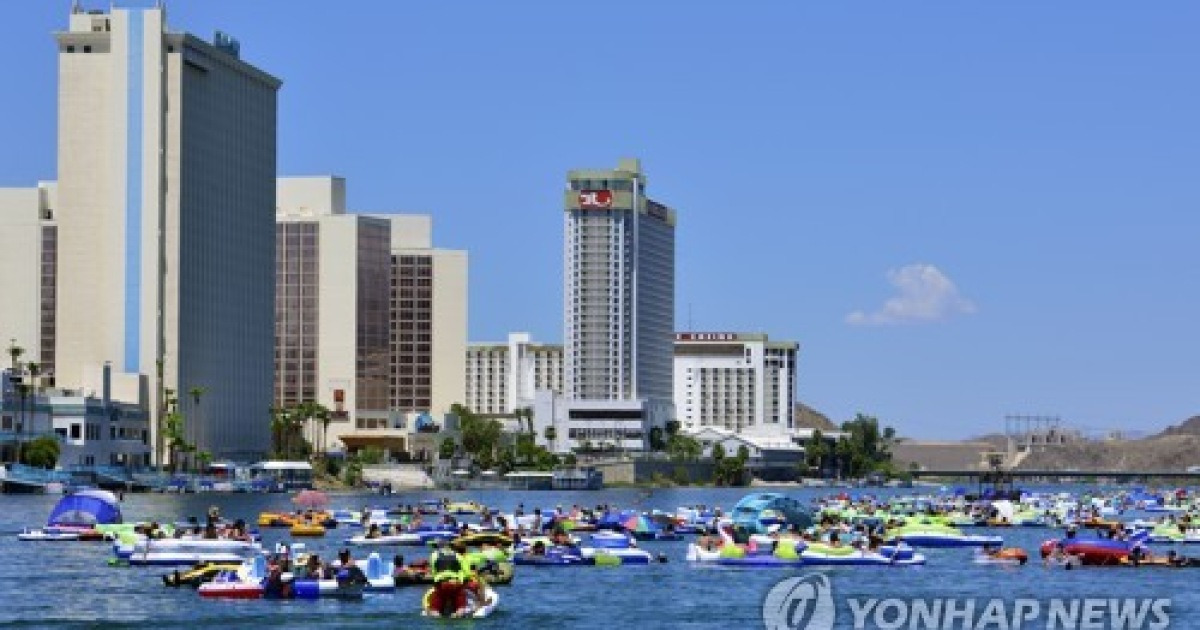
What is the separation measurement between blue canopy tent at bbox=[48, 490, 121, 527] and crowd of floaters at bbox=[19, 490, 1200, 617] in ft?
0.35

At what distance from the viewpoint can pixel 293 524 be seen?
154250mm

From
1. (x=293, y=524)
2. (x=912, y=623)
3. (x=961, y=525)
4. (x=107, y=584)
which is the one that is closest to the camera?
(x=912, y=623)

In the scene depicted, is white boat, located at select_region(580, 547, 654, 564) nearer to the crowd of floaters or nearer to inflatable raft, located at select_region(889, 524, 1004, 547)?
the crowd of floaters

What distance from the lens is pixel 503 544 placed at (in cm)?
11719

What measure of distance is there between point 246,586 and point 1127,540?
51095 mm

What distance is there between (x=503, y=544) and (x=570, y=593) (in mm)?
17498

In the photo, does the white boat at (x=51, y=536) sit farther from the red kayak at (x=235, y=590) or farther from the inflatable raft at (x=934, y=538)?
the inflatable raft at (x=934, y=538)

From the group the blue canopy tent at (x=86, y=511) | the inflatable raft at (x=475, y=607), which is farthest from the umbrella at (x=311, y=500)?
the inflatable raft at (x=475, y=607)

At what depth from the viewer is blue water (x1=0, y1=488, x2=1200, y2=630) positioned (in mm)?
87188

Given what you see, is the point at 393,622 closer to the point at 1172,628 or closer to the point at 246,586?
the point at 246,586

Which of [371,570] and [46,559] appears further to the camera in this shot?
[46,559]

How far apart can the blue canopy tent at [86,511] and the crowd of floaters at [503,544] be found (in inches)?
4.1

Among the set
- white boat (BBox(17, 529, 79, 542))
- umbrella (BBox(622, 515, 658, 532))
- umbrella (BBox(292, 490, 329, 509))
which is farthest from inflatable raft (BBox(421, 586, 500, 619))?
umbrella (BBox(292, 490, 329, 509))

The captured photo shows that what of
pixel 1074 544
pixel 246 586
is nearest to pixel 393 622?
pixel 246 586
